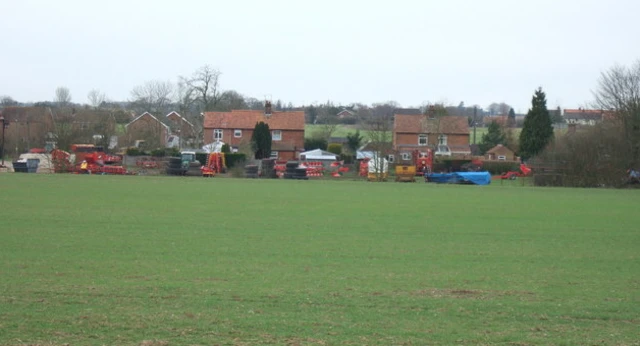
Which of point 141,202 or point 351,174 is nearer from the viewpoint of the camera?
point 141,202

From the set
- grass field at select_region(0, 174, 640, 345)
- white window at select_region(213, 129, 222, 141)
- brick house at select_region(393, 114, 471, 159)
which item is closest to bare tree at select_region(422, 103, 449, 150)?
brick house at select_region(393, 114, 471, 159)

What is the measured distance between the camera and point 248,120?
9412 centimetres

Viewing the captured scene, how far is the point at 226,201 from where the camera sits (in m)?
34.5

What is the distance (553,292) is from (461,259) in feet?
14.0

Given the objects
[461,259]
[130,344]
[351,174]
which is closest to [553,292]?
[461,259]

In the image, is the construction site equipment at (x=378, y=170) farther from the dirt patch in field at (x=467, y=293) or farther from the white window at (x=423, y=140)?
the dirt patch in field at (x=467, y=293)

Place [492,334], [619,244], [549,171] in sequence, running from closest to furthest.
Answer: [492,334] → [619,244] → [549,171]

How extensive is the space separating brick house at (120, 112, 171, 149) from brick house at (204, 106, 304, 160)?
258 inches

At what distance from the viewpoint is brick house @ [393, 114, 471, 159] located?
95.8 m

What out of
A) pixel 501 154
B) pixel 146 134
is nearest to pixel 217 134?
pixel 146 134

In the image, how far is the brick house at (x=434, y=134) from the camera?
9575 cm

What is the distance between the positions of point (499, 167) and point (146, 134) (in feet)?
139

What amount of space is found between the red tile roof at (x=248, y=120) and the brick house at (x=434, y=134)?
12.5 m

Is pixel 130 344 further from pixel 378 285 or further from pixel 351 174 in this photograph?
pixel 351 174
